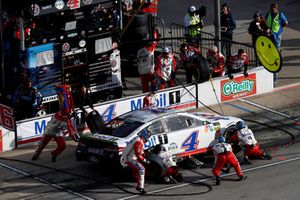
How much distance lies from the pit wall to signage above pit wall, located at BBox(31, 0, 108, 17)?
2782mm

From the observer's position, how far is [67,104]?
23.5 meters

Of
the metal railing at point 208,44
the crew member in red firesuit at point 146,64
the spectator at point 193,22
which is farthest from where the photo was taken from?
the spectator at point 193,22

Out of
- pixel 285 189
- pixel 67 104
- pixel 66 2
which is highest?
pixel 66 2

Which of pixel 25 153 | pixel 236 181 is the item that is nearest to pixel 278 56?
pixel 236 181

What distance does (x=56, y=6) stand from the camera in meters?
25.7

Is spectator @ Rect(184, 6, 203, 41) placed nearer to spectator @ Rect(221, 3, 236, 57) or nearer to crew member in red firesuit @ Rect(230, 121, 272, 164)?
spectator @ Rect(221, 3, 236, 57)

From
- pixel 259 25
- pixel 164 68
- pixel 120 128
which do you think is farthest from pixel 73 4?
pixel 259 25

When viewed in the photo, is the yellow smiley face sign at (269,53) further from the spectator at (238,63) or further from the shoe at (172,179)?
the shoe at (172,179)

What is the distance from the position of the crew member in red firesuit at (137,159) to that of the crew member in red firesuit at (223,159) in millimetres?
1591

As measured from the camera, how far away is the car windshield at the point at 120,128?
72.1ft

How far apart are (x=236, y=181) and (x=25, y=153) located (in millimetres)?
5817

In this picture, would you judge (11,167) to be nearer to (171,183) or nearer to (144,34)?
(171,183)

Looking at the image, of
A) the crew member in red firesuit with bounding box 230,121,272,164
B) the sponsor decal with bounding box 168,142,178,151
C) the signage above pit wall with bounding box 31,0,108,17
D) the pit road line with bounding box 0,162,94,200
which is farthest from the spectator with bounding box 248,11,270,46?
the pit road line with bounding box 0,162,94,200

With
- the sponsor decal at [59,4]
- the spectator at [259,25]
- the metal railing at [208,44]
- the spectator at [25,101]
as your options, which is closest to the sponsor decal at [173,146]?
the spectator at [25,101]
